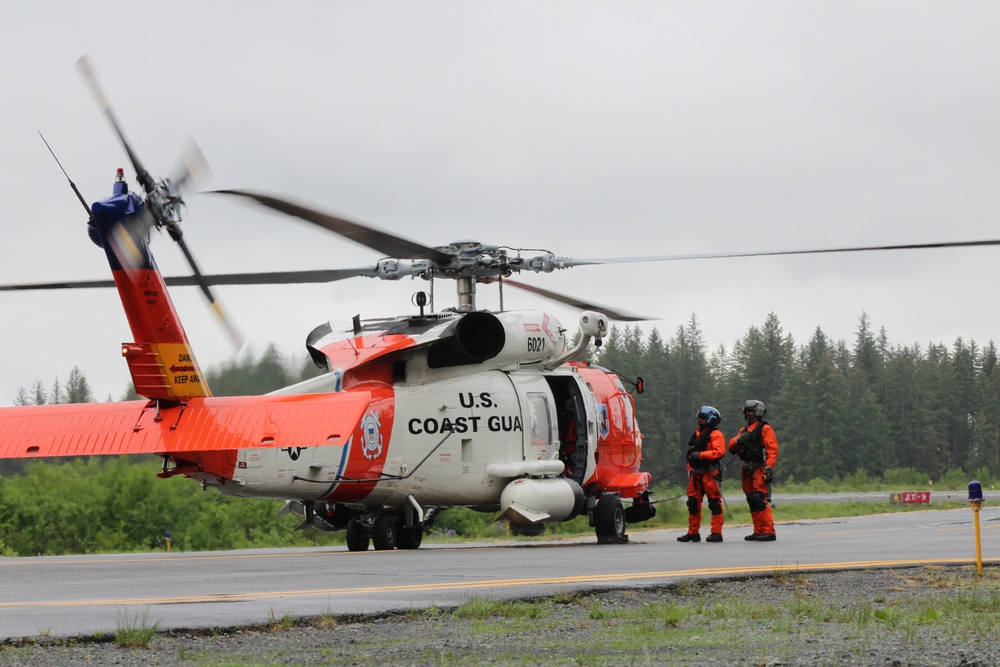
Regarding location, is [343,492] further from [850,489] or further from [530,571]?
[850,489]

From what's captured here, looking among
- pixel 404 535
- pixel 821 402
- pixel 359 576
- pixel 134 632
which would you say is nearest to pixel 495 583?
pixel 359 576

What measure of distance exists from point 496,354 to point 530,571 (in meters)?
6.95

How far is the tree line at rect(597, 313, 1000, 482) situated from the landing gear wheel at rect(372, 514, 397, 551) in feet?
155

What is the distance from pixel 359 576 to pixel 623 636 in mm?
4701

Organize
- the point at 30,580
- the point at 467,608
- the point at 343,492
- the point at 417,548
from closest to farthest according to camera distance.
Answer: the point at 467,608
the point at 30,580
the point at 343,492
the point at 417,548

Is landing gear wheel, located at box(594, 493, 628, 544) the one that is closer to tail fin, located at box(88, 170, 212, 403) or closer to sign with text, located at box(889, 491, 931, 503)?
tail fin, located at box(88, 170, 212, 403)

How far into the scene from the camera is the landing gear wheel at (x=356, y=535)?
1994 cm

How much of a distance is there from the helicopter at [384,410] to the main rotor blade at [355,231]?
0.04 meters

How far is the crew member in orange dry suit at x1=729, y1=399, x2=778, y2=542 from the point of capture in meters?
19.2

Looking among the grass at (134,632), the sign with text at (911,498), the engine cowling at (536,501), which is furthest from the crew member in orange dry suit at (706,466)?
the sign with text at (911,498)

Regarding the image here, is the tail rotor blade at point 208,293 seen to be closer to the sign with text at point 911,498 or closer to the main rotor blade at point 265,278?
the main rotor blade at point 265,278

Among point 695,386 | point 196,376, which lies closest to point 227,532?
point 196,376

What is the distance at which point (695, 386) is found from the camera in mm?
79688

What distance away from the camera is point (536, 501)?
63.0 ft
